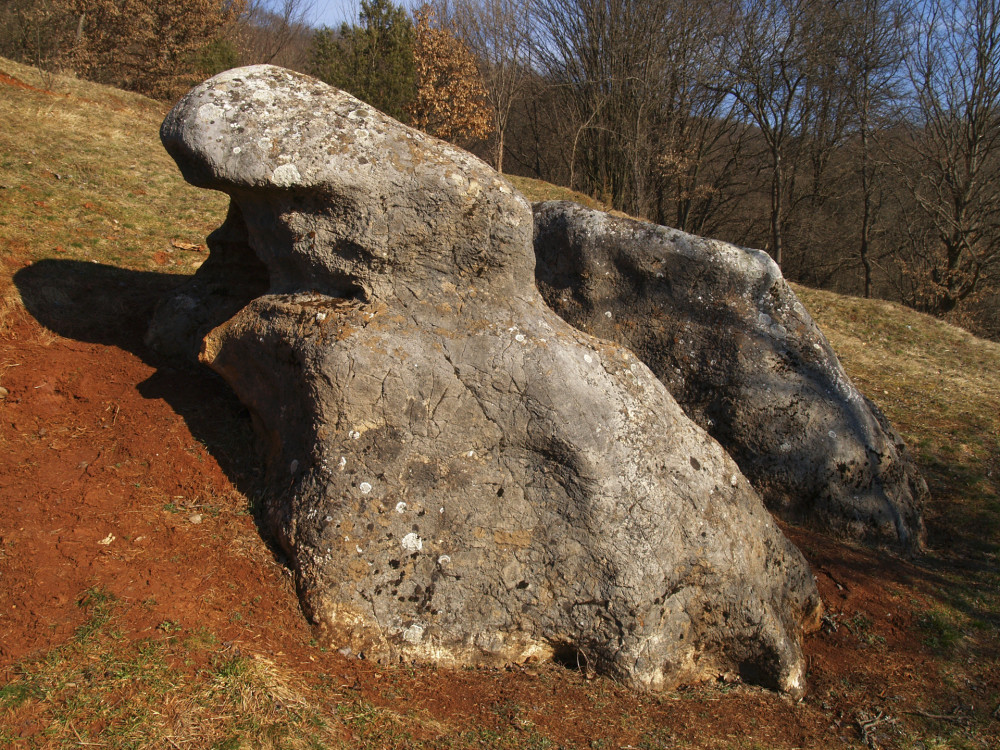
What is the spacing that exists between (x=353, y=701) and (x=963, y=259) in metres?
21.6

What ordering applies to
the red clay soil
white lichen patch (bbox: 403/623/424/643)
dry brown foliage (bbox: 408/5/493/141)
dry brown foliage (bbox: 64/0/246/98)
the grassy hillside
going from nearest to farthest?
the grassy hillside < the red clay soil < white lichen patch (bbox: 403/623/424/643) < dry brown foliage (bbox: 64/0/246/98) < dry brown foliage (bbox: 408/5/493/141)

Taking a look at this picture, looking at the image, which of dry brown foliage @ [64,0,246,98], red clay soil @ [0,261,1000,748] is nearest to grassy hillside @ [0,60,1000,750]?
red clay soil @ [0,261,1000,748]

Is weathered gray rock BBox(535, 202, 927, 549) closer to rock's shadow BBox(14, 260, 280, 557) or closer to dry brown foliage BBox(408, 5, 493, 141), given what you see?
rock's shadow BBox(14, 260, 280, 557)

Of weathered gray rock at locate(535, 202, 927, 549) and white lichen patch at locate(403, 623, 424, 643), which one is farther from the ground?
weathered gray rock at locate(535, 202, 927, 549)

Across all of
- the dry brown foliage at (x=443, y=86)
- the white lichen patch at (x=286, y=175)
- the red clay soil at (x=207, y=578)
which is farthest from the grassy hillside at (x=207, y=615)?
the dry brown foliage at (x=443, y=86)

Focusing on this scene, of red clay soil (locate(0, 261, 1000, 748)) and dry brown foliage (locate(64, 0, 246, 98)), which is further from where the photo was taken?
dry brown foliage (locate(64, 0, 246, 98))

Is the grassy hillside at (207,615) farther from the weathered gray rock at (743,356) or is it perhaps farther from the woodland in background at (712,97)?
the woodland in background at (712,97)

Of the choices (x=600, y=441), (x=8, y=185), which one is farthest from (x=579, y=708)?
(x=8, y=185)

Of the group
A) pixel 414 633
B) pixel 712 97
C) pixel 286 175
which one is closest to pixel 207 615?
pixel 414 633

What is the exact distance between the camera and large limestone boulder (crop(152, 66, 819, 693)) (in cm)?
362

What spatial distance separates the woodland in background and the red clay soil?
13814 mm

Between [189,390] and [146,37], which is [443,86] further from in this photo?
[189,390]

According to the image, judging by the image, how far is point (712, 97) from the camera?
22422 millimetres

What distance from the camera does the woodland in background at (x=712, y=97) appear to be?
681 inches
